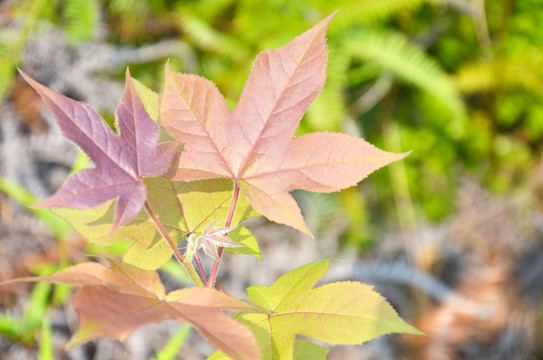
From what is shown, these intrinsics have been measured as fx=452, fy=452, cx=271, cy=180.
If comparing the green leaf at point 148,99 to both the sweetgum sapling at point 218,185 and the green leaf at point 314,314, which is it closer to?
the sweetgum sapling at point 218,185

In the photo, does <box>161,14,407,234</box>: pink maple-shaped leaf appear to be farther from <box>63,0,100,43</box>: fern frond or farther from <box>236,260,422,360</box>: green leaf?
<box>63,0,100,43</box>: fern frond

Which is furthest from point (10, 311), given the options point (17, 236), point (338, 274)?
point (338, 274)

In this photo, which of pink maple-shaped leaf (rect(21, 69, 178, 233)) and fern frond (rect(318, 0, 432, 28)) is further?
fern frond (rect(318, 0, 432, 28))

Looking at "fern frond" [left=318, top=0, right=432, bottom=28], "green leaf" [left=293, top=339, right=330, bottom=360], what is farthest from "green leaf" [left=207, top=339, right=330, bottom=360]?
"fern frond" [left=318, top=0, right=432, bottom=28]

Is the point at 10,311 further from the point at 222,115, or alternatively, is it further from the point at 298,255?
the point at 222,115

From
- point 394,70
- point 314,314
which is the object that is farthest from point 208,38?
point 314,314

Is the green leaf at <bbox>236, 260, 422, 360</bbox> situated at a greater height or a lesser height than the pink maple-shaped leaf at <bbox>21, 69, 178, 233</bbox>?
lesser

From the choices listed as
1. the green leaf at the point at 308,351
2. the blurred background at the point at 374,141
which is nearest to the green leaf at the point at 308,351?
the green leaf at the point at 308,351
